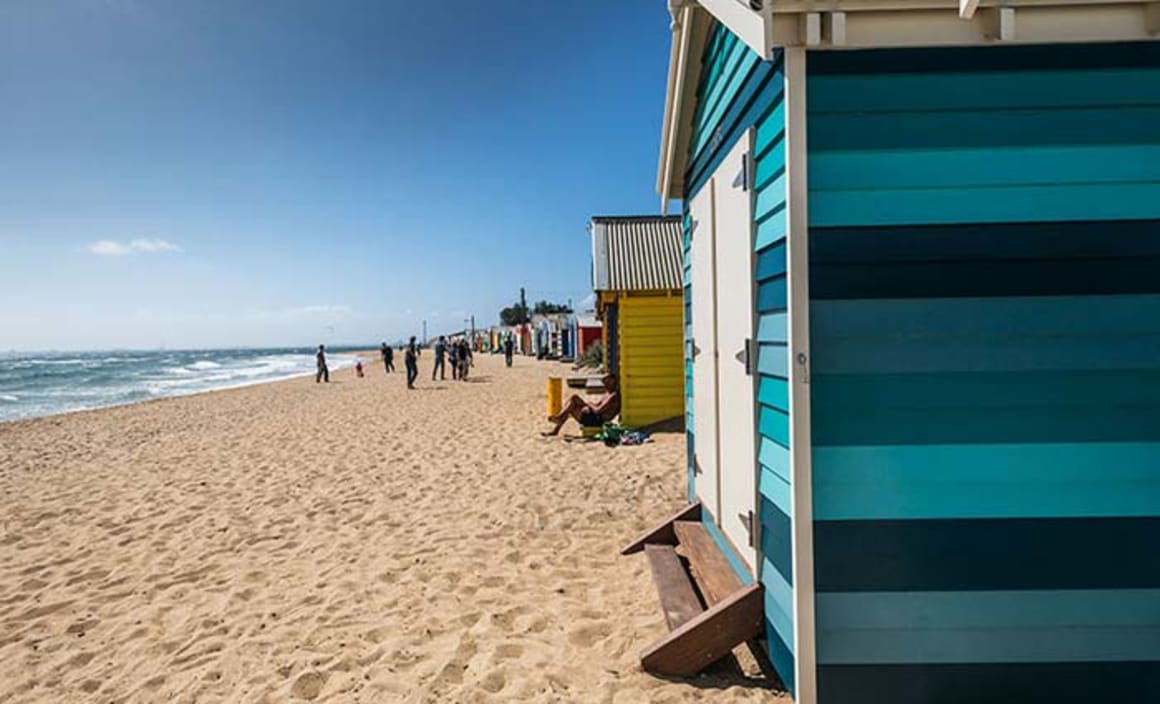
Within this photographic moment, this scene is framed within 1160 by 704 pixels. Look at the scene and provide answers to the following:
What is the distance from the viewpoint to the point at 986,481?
2.41 m

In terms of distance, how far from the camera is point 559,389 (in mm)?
11055

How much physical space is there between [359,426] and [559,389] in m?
4.37

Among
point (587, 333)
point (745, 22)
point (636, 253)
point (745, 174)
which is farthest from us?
point (587, 333)

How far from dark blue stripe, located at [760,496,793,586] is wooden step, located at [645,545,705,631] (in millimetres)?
672

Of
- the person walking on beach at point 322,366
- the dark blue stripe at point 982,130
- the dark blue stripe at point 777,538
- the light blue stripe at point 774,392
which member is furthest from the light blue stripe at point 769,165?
the person walking on beach at point 322,366

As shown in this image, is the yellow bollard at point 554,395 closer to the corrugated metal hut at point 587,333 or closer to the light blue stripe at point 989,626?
the light blue stripe at point 989,626

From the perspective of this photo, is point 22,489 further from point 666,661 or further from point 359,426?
point 666,661

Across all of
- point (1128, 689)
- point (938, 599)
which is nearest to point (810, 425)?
point (938, 599)

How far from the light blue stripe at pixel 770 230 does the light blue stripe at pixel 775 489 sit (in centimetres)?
106

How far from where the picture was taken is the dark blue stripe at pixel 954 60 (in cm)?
238

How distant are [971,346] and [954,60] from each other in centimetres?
119

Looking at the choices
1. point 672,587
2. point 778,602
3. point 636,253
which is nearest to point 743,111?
point 778,602

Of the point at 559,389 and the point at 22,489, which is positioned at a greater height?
the point at 559,389

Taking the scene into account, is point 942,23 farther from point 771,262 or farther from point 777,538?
point 777,538
